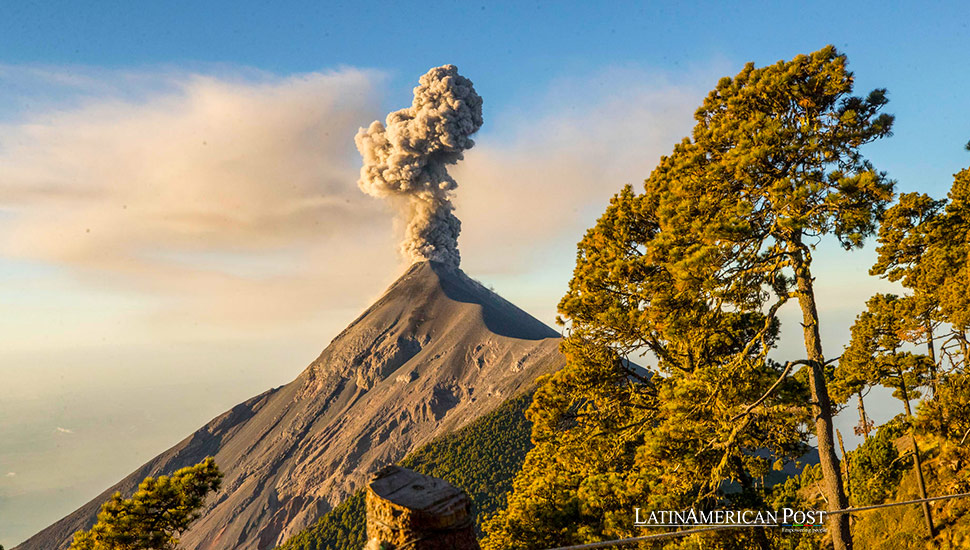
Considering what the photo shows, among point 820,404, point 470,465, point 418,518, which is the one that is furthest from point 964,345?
point 470,465

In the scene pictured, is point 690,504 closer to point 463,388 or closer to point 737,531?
point 737,531

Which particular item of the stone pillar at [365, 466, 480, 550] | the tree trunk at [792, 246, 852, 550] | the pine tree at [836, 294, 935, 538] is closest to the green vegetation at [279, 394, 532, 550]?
the pine tree at [836, 294, 935, 538]

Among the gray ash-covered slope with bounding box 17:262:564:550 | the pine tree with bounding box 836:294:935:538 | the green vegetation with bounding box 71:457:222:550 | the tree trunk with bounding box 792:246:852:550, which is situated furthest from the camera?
the gray ash-covered slope with bounding box 17:262:564:550

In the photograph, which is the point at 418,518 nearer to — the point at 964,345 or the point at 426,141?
the point at 964,345

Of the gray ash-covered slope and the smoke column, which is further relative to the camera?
the smoke column

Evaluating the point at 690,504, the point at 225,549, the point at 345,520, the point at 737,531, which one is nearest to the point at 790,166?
the point at 690,504

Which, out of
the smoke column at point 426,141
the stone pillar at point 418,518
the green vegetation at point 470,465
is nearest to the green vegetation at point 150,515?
the stone pillar at point 418,518

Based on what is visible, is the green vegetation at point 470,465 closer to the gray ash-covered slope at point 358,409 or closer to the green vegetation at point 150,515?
the gray ash-covered slope at point 358,409

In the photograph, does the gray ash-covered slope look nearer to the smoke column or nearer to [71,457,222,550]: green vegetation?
the smoke column
